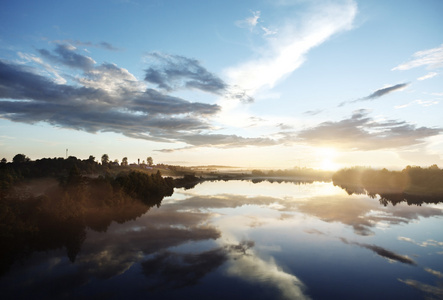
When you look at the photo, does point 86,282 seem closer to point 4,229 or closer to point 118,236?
point 118,236

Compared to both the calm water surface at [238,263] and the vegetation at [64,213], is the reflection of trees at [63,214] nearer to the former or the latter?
the vegetation at [64,213]

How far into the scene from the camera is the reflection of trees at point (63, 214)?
121 ft

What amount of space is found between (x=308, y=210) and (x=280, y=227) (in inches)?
1016

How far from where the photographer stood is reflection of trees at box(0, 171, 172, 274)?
37.0 m

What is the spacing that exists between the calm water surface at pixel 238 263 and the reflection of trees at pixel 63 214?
2.62 m

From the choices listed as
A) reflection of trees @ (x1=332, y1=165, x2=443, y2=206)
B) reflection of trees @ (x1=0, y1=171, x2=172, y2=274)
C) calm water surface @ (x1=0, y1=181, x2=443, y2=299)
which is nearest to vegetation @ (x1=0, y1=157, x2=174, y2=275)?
reflection of trees @ (x1=0, y1=171, x2=172, y2=274)

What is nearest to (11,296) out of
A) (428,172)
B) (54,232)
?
(54,232)

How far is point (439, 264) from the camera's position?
30.8 m

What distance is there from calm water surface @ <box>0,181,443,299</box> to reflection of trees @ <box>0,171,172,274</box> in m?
2.62

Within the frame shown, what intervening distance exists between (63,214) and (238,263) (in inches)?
1655

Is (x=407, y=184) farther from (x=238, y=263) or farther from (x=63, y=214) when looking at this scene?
(x=63, y=214)

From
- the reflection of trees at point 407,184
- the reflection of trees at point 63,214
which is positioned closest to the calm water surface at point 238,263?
the reflection of trees at point 63,214

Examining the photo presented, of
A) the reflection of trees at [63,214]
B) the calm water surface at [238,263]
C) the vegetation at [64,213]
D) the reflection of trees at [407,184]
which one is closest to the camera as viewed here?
the calm water surface at [238,263]

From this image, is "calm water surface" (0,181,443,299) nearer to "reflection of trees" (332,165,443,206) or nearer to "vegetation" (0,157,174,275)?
"vegetation" (0,157,174,275)
